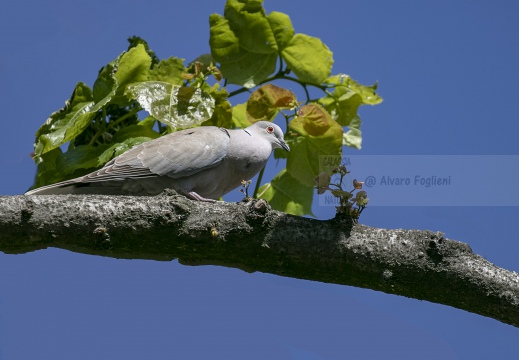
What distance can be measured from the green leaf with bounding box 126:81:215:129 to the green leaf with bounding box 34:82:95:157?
0.72ft

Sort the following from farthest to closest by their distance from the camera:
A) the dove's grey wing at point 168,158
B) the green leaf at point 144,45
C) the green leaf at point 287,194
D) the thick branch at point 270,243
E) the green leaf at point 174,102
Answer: the green leaf at point 287,194 < the green leaf at point 144,45 < the green leaf at point 174,102 < the dove's grey wing at point 168,158 < the thick branch at point 270,243

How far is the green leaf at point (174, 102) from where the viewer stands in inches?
115

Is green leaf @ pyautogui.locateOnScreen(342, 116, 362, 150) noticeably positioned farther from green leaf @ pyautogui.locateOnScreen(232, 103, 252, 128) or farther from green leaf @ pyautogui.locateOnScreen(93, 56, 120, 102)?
green leaf @ pyautogui.locateOnScreen(93, 56, 120, 102)

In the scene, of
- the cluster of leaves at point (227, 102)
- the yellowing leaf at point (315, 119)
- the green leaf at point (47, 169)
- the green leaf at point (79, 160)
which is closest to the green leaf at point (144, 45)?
the cluster of leaves at point (227, 102)

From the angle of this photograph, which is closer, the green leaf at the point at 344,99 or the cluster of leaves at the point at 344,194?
the cluster of leaves at the point at 344,194

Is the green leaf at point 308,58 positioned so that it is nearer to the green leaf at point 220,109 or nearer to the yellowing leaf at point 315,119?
the yellowing leaf at point 315,119

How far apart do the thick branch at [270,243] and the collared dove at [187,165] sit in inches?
22.6

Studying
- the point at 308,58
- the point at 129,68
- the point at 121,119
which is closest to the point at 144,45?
the point at 129,68

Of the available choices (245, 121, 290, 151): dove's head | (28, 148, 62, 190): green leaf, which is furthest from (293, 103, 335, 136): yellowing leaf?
(28, 148, 62, 190): green leaf

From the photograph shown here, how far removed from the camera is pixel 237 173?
118 inches

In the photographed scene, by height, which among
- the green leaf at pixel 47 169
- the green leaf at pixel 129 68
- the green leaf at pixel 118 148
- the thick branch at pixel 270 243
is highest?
the green leaf at pixel 129 68

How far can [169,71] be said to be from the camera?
9.88ft

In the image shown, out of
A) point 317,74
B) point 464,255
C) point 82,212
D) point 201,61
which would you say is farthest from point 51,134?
point 464,255

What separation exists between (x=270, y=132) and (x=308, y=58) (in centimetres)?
41
